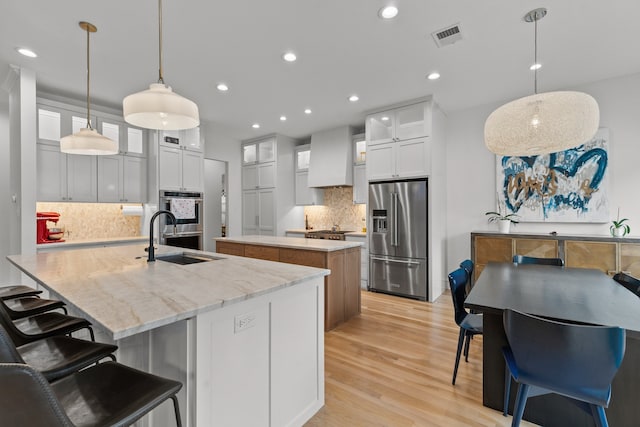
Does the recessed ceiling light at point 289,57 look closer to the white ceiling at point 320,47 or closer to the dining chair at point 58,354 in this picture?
the white ceiling at point 320,47

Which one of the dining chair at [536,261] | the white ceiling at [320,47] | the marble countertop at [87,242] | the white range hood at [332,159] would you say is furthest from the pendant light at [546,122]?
the marble countertop at [87,242]

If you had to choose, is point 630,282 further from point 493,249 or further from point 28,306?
point 28,306

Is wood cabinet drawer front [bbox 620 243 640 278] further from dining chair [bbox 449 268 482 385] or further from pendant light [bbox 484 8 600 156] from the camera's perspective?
dining chair [bbox 449 268 482 385]

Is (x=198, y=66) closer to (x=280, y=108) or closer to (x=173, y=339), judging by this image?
(x=280, y=108)

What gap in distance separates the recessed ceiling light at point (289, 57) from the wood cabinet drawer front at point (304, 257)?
213cm

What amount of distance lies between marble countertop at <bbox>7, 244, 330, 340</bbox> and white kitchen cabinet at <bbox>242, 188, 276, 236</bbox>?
12.3ft

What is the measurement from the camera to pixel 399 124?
175 inches

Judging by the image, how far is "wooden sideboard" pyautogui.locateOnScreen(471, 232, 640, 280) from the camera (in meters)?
Answer: 3.25

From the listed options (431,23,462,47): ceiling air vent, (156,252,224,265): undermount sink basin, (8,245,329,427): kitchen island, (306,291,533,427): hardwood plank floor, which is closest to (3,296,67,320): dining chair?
(8,245,329,427): kitchen island

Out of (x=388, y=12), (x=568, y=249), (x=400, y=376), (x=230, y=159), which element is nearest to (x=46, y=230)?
(x=230, y=159)

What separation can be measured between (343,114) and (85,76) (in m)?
3.55

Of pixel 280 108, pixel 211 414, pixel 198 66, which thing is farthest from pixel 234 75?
pixel 211 414

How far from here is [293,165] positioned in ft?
21.3

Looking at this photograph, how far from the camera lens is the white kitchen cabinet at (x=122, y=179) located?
438cm
